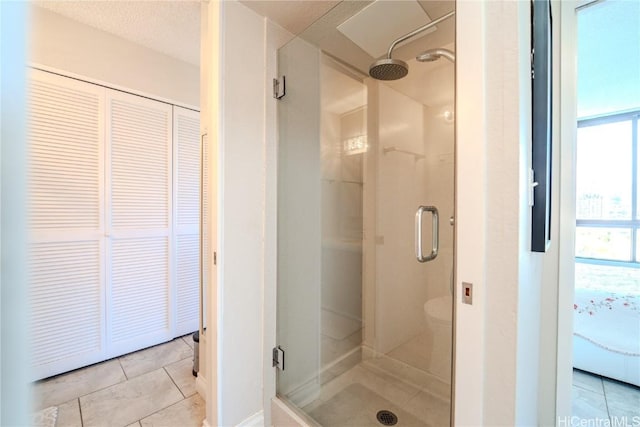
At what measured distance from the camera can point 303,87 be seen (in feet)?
5.31

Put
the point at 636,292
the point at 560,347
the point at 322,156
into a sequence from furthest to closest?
1. the point at 322,156
2. the point at 636,292
3. the point at 560,347

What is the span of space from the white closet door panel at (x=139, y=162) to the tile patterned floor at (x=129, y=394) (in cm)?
108

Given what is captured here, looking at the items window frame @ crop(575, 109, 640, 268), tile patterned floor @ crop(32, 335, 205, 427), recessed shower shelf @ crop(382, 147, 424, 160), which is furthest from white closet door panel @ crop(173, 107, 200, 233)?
window frame @ crop(575, 109, 640, 268)

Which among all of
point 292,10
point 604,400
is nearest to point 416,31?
point 292,10

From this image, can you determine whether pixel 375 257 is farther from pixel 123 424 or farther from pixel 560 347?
pixel 123 424

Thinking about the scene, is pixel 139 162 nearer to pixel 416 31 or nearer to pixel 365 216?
pixel 365 216

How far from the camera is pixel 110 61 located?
2.07 m

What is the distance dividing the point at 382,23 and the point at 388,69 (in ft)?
0.86

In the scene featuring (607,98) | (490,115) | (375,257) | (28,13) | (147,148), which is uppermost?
(607,98)

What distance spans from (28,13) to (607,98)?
253cm

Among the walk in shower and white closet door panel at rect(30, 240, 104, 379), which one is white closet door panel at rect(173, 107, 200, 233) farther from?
the walk in shower

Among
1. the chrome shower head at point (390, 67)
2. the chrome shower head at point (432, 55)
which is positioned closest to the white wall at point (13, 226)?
the chrome shower head at point (432, 55)

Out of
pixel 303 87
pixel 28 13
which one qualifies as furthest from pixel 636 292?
pixel 28 13

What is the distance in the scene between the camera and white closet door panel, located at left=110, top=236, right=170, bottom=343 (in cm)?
209
